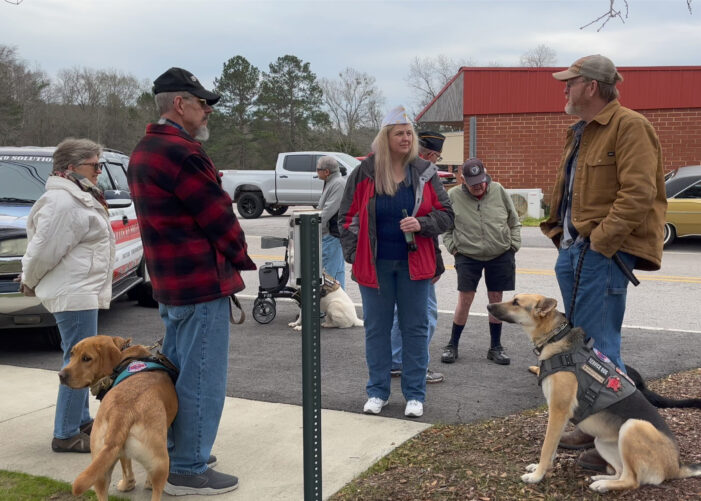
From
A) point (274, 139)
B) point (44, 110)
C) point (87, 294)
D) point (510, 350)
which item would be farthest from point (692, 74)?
point (44, 110)

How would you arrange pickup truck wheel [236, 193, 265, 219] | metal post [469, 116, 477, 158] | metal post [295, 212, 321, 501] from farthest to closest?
pickup truck wheel [236, 193, 265, 219] < metal post [469, 116, 477, 158] < metal post [295, 212, 321, 501]

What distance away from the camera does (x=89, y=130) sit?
5356cm

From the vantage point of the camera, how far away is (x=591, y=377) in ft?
11.9

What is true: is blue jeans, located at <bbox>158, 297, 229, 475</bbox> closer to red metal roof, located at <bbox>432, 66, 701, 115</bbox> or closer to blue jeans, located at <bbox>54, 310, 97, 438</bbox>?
blue jeans, located at <bbox>54, 310, 97, 438</bbox>

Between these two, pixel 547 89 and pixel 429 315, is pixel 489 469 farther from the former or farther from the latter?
pixel 547 89

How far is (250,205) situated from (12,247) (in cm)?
1710

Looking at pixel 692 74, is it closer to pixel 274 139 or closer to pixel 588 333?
pixel 588 333

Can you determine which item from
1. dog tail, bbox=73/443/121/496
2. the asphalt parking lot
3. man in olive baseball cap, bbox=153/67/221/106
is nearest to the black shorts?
the asphalt parking lot

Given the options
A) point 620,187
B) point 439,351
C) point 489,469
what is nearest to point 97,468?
point 489,469

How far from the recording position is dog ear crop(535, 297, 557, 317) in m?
3.88

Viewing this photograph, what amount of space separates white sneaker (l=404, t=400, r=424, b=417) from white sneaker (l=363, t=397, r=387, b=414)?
0.20 m

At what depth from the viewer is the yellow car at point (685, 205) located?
1395 centimetres

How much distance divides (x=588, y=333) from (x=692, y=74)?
17.6 meters

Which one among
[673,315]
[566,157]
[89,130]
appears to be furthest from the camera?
[89,130]
